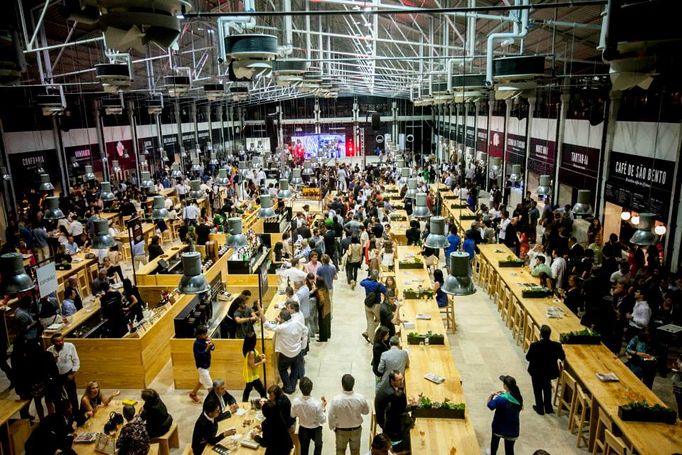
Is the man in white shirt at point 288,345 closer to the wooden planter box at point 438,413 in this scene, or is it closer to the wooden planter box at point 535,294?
the wooden planter box at point 438,413

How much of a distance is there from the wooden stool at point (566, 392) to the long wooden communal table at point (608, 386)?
0.13 m

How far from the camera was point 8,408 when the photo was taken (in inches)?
233

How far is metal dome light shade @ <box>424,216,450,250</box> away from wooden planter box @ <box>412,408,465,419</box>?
8.02ft

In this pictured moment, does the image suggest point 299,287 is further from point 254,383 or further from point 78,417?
point 78,417

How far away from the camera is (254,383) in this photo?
675 cm

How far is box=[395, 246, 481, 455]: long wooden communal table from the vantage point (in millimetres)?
5007

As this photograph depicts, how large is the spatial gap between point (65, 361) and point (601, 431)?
6.65 m

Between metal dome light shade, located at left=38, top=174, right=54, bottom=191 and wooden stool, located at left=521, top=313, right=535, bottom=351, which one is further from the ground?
metal dome light shade, located at left=38, top=174, right=54, bottom=191

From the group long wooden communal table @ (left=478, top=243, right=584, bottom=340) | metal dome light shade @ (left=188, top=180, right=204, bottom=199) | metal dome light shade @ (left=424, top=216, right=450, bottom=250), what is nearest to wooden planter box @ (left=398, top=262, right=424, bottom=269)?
long wooden communal table @ (left=478, top=243, right=584, bottom=340)

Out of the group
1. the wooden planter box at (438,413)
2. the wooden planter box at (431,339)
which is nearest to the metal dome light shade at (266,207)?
the wooden planter box at (431,339)

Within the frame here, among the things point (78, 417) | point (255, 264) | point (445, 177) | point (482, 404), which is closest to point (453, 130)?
point (445, 177)

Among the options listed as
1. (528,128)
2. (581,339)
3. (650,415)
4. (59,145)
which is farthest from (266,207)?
(59,145)

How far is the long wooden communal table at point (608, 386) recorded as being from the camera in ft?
16.2

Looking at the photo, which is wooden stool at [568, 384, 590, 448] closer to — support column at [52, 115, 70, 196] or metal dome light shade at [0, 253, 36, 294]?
metal dome light shade at [0, 253, 36, 294]
